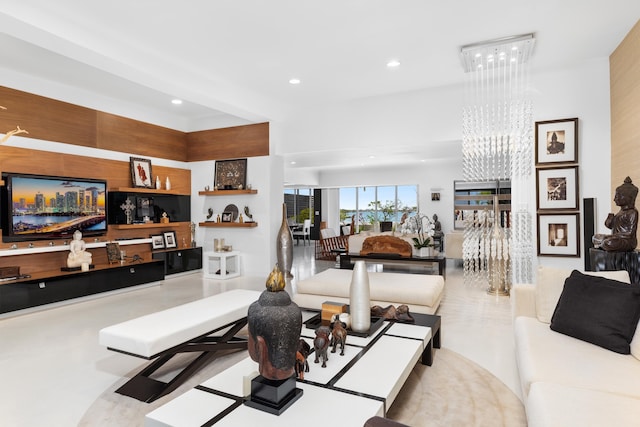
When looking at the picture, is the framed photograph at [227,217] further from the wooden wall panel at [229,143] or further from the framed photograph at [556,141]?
the framed photograph at [556,141]

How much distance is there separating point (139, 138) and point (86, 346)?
4.18 metres

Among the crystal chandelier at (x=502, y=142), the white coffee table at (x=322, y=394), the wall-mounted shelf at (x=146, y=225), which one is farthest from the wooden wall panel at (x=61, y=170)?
the crystal chandelier at (x=502, y=142)

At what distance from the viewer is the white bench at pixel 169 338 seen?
92.5 inches

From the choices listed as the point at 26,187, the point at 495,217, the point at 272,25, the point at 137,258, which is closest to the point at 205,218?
the point at 137,258

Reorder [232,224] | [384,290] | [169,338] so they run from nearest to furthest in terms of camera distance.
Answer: [169,338], [384,290], [232,224]

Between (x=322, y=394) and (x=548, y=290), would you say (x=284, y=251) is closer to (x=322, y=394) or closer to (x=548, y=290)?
(x=548, y=290)

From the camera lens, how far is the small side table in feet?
21.7

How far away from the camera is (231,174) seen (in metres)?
7.02

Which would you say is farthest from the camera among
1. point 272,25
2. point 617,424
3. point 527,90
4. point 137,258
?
point 137,258

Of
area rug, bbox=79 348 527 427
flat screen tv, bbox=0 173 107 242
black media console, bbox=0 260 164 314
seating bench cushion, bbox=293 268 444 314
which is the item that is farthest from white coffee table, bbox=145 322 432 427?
flat screen tv, bbox=0 173 107 242

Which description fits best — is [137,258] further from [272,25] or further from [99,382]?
[272,25]

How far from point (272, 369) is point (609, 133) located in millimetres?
4835

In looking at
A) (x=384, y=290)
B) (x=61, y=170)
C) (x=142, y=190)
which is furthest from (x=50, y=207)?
(x=384, y=290)

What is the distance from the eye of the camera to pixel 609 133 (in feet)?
14.2
